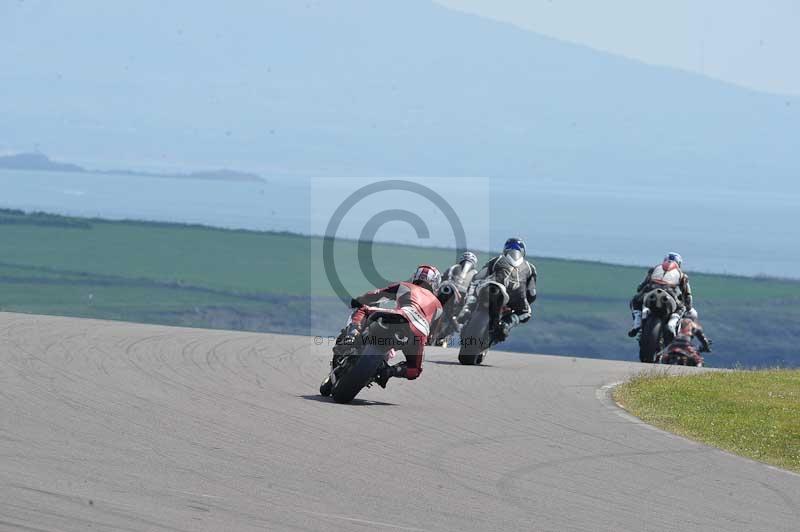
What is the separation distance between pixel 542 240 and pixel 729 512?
571 ft

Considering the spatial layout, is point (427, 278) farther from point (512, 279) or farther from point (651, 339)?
point (651, 339)

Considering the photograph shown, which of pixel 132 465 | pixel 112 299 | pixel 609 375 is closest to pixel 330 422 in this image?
pixel 132 465

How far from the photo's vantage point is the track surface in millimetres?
8859

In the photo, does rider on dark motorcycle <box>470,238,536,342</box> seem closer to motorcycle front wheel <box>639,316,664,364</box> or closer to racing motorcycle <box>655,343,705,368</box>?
motorcycle front wheel <box>639,316,664,364</box>

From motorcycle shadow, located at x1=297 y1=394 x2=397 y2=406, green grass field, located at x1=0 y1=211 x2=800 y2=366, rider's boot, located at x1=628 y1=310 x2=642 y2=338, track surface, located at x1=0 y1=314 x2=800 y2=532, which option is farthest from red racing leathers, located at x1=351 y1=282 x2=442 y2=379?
green grass field, located at x1=0 y1=211 x2=800 y2=366

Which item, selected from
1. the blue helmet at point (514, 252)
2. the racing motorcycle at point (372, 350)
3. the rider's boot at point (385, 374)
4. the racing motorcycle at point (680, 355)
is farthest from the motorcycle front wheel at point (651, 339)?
the racing motorcycle at point (372, 350)

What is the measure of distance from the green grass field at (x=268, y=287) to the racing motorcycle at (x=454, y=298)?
4975cm

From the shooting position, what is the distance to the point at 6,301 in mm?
74562

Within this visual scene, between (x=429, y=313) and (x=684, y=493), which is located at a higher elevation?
(x=429, y=313)

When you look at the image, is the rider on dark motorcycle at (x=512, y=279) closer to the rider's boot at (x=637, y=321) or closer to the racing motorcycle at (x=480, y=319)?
the racing motorcycle at (x=480, y=319)

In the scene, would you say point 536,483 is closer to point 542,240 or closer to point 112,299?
point 112,299

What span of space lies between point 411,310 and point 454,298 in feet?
21.1

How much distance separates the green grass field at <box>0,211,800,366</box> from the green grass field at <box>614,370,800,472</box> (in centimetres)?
5345

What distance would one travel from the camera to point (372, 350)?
14258mm
